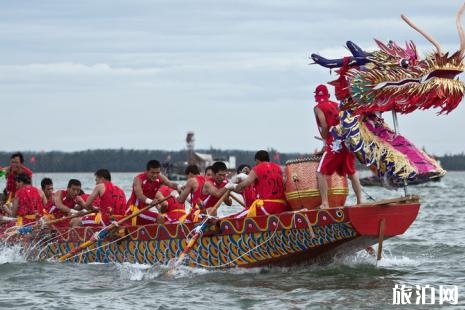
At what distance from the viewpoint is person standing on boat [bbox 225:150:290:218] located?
16.6 metres

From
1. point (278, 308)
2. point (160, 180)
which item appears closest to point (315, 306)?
point (278, 308)

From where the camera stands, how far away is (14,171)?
22844 mm

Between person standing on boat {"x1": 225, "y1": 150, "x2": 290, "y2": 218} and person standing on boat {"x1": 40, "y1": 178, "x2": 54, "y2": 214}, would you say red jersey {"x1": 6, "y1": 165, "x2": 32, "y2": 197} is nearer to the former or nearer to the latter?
person standing on boat {"x1": 40, "y1": 178, "x2": 54, "y2": 214}

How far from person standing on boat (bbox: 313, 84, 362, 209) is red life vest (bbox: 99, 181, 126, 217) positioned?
16.8 ft

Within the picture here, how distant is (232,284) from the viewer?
635 inches

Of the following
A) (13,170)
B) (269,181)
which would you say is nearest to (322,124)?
(269,181)

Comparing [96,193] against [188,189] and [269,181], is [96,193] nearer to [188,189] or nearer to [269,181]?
[188,189]

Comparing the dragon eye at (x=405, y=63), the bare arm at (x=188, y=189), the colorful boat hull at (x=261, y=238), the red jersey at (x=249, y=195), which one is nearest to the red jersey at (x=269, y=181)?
the colorful boat hull at (x=261, y=238)

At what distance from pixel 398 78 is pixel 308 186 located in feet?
7.85

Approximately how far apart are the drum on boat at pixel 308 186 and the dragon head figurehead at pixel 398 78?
50.4 inches

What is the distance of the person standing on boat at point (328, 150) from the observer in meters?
15.9

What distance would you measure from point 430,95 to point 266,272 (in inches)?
162

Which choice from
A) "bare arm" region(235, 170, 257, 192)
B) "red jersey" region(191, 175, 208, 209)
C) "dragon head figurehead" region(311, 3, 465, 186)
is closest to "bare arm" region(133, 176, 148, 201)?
"red jersey" region(191, 175, 208, 209)

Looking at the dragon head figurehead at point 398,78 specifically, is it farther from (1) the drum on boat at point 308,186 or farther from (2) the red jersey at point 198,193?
(2) the red jersey at point 198,193
